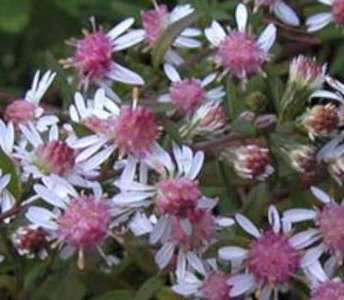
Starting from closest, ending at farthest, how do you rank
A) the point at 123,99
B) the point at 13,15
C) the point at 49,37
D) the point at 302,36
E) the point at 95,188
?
the point at 95,188
the point at 123,99
the point at 302,36
the point at 13,15
the point at 49,37

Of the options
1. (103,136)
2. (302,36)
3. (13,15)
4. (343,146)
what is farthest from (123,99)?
(13,15)

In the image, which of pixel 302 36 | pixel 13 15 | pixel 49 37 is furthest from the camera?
pixel 49 37

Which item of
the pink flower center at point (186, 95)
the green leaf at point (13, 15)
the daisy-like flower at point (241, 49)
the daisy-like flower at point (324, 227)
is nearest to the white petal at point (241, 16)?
the daisy-like flower at point (241, 49)

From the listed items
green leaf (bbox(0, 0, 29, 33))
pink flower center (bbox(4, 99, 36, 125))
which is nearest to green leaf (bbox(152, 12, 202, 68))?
pink flower center (bbox(4, 99, 36, 125))

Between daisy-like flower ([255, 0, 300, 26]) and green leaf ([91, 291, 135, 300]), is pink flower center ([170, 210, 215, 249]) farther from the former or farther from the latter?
daisy-like flower ([255, 0, 300, 26])

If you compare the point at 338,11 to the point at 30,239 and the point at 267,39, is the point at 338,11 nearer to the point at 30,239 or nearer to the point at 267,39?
the point at 267,39

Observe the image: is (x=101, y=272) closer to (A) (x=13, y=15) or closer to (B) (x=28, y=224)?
(B) (x=28, y=224)

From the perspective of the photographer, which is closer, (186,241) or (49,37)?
(186,241)

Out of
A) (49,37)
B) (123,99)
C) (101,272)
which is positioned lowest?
(49,37)
